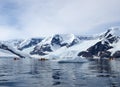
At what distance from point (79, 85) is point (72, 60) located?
11372 centimetres

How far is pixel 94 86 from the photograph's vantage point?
47.8 meters

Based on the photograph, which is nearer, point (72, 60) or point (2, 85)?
point (2, 85)

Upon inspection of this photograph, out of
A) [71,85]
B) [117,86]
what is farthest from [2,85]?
[117,86]

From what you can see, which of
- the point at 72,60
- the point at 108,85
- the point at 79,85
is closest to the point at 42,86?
the point at 79,85

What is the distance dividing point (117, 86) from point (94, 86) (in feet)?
10.6

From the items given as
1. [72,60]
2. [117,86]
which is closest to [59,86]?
[117,86]

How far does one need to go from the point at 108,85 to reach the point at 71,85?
209 inches

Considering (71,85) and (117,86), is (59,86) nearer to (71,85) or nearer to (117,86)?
(71,85)

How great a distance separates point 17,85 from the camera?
49.0m

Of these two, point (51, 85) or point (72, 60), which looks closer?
point (51, 85)

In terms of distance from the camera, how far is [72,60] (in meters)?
163

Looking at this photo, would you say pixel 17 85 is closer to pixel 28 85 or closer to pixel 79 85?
pixel 28 85

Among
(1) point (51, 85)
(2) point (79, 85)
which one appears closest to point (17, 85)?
(1) point (51, 85)

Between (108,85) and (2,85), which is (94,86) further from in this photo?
(2,85)
